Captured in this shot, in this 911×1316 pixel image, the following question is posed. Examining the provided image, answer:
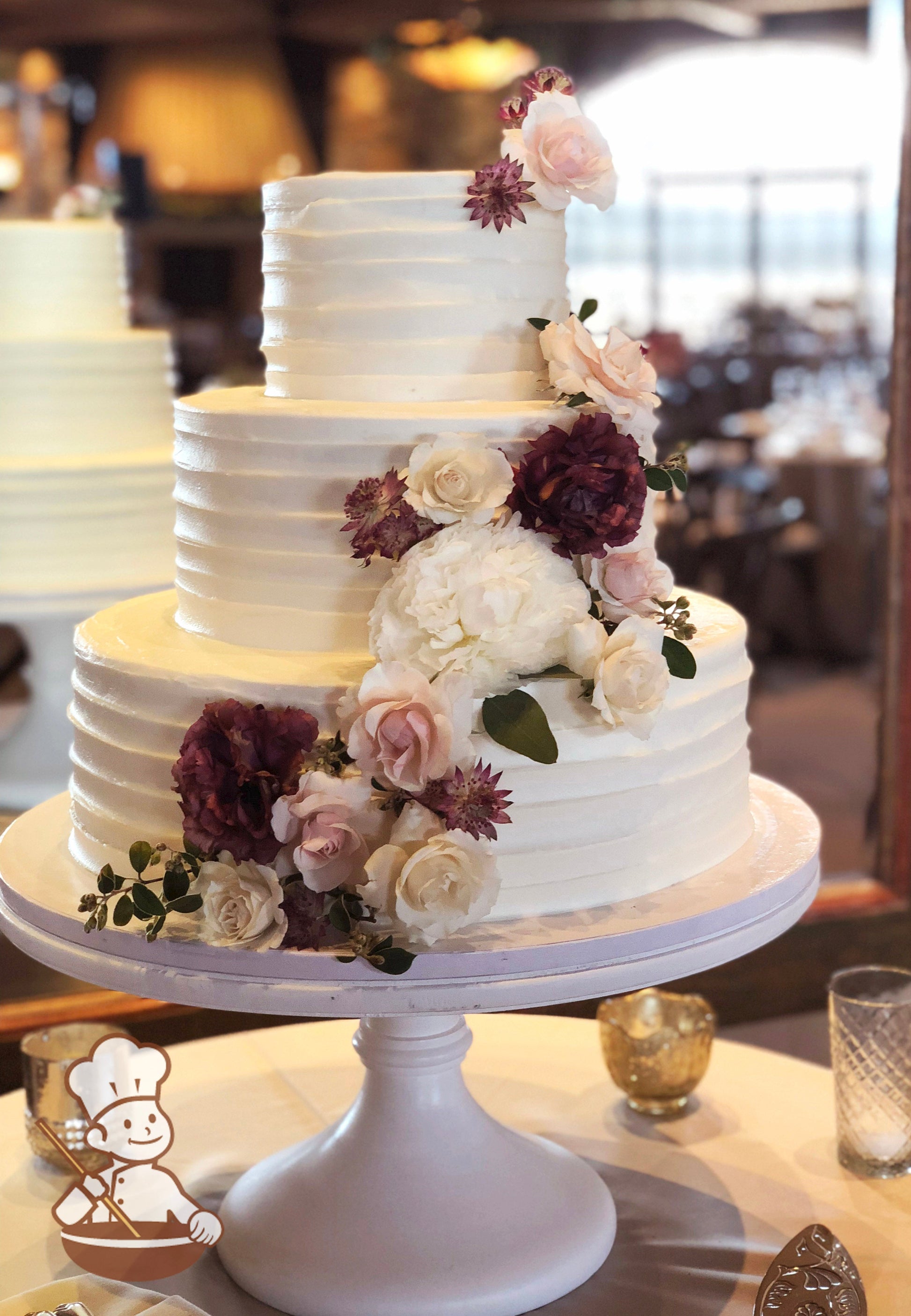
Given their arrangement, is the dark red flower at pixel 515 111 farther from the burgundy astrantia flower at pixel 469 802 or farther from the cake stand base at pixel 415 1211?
the cake stand base at pixel 415 1211

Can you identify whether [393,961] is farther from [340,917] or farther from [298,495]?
[298,495]

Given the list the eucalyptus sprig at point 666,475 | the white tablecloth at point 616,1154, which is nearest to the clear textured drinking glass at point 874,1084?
the white tablecloth at point 616,1154

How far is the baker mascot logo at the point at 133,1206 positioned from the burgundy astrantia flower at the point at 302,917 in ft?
1.20

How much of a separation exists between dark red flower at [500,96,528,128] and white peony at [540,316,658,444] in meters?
0.25

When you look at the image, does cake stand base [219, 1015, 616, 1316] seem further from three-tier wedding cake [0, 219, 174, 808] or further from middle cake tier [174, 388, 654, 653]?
three-tier wedding cake [0, 219, 174, 808]

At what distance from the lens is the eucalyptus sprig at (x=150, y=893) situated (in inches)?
56.6

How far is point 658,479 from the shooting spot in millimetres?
1536

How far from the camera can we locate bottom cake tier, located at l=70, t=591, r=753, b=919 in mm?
1500

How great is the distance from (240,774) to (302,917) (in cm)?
15

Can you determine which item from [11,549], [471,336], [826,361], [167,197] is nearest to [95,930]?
[471,336]

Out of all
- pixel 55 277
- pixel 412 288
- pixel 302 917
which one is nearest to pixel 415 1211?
pixel 302 917

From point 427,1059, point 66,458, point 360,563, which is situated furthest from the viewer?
point 66,458

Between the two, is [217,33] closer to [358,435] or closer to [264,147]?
[264,147]

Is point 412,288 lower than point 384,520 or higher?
higher
